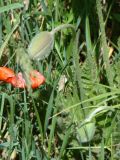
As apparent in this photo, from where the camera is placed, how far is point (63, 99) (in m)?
1.74

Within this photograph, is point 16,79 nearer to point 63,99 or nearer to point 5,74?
point 5,74

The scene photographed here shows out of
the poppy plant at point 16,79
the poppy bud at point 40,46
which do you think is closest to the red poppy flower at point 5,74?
the poppy plant at point 16,79

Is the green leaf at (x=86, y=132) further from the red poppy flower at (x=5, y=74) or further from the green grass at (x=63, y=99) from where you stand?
the red poppy flower at (x=5, y=74)

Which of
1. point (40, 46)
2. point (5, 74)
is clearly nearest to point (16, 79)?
point (5, 74)

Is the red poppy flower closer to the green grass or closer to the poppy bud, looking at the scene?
the green grass

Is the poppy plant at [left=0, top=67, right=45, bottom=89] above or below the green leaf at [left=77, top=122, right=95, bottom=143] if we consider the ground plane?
above

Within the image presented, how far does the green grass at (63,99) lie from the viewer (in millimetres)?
1614

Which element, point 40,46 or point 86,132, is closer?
point 40,46

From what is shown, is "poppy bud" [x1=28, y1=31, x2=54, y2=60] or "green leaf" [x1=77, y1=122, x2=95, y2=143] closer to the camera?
"poppy bud" [x1=28, y1=31, x2=54, y2=60]

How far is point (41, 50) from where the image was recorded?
56.1 inches

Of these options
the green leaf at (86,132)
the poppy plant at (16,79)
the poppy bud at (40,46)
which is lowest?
the green leaf at (86,132)

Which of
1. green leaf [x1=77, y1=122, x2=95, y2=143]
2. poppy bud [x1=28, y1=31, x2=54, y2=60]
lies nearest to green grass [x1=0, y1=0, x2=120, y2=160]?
green leaf [x1=77, y1=122, x2=95, y2=143]

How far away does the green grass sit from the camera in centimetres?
161

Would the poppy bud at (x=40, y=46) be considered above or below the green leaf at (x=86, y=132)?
above
